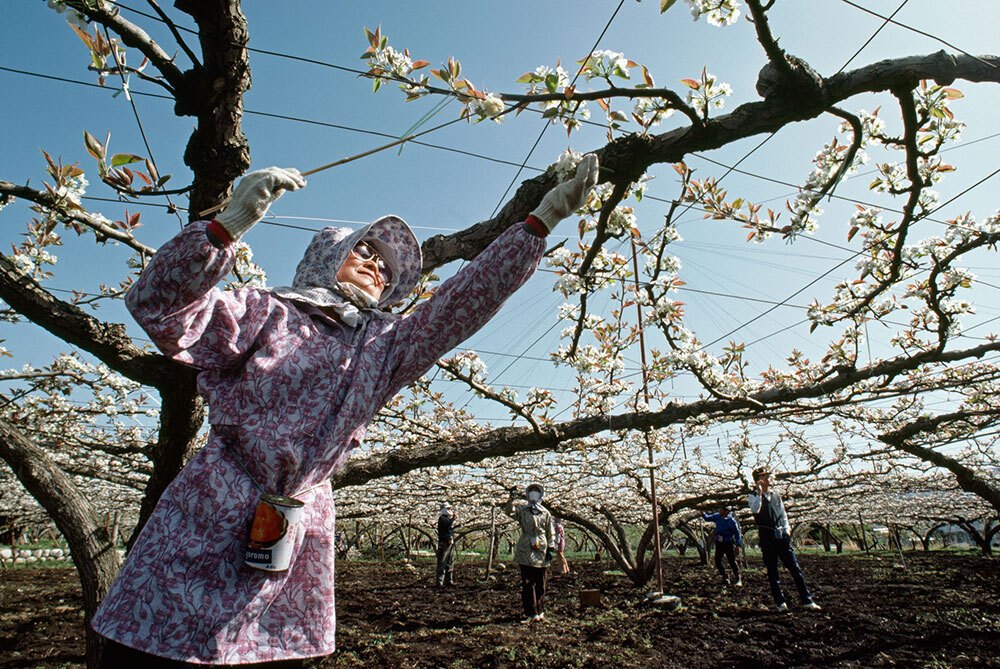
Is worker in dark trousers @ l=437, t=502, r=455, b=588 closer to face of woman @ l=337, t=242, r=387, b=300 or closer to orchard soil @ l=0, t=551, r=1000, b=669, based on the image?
orchard soil @ l=0, t=551, r=1000, b=669

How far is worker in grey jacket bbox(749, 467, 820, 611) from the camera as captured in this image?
21.5ft

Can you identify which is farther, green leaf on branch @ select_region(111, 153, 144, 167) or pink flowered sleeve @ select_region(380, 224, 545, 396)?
green leaf on branch @ select_region(111, 153, 144, 167)

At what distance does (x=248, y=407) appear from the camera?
1077 millimetres

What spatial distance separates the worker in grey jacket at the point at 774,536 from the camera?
656cm

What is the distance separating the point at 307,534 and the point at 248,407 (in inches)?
12.3

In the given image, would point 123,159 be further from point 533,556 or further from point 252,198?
point 533,556

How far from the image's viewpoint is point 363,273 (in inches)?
57.3

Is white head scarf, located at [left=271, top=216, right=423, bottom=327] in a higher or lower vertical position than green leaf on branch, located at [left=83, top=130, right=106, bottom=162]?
lower

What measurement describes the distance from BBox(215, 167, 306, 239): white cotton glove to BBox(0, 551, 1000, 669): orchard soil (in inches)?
181

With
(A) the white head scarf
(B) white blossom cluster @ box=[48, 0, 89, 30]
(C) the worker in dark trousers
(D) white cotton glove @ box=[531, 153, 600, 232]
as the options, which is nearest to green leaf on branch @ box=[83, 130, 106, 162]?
(B) white blossom cluster @ box=[48, 0, 89, 30]

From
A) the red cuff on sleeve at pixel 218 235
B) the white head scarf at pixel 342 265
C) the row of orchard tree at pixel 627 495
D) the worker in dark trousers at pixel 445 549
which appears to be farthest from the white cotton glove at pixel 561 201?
the worker in dark trousers at pixel 445 549

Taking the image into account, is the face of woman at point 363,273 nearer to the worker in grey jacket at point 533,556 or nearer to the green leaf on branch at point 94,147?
the green leaf on branch at point 94,147

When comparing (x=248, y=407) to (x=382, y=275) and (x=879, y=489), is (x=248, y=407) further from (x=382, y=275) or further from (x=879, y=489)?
(x=879, y=489)

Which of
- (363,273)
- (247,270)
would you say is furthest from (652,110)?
(247,270)
